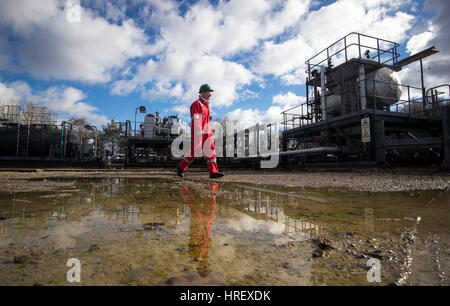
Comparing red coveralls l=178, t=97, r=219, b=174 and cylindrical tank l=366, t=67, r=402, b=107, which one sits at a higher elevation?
cylindrical tank l=366, t=67, r=402, b=107

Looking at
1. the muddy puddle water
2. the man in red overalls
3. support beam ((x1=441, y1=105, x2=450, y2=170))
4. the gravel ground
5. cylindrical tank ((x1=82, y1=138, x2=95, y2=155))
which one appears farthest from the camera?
cylindrical tank ((x1=82, y1=138, x2=95, y2=155))

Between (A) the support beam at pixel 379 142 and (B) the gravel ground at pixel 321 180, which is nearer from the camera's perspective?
(B) the gravel ground at pixel 321 180

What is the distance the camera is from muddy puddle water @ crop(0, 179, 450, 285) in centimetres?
79

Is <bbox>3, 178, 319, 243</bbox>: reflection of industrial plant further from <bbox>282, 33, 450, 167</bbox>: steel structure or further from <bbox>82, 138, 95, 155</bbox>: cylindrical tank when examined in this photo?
<bbox>82, 138, 95, 155</bbox>: cylindrical tank

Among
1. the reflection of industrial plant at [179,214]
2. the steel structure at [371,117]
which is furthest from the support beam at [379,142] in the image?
the reflection of industrial plant at [179,214]

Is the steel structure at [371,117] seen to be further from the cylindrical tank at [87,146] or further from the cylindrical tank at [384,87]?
the cylindrical tank at [87,146]

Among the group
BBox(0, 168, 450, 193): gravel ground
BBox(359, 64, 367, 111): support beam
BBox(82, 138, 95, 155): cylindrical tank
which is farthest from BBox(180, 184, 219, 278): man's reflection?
BBox(82, 138, 95, 155): cylindrical tank

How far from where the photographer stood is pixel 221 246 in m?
1.09

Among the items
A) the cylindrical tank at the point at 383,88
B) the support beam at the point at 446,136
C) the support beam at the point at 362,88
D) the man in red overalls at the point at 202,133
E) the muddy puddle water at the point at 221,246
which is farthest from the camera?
the cylindrical tank at the point at 383,88

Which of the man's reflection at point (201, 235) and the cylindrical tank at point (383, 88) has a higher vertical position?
the cylindrical tank at point (383, 88)

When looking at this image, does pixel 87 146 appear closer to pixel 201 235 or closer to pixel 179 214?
pixel 179 214

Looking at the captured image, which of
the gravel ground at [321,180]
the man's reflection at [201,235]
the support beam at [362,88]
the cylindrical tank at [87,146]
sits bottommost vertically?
the man's reflection at [201,235]

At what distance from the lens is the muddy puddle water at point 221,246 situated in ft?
2.59
